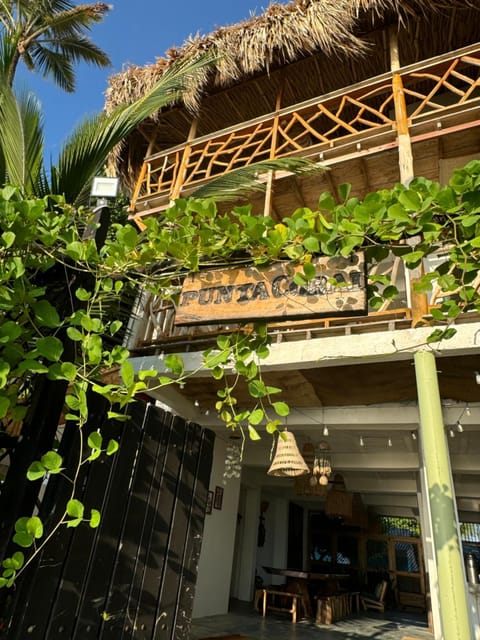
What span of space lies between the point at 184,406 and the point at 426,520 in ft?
10.0

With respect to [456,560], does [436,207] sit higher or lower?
higher

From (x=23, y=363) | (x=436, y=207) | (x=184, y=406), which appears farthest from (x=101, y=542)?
(x=184, y=406)

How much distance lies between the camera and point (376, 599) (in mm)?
9180

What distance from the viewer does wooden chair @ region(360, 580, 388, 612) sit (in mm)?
9000

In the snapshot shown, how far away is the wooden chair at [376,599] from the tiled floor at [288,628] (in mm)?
1723

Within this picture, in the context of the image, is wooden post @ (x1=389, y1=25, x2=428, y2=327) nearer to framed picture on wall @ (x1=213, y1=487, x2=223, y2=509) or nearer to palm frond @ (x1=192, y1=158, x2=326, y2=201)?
palm frond @ (x1=192, y1=158, x2=326, y2=201)

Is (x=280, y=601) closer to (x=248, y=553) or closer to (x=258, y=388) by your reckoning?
(x=248, y=553)

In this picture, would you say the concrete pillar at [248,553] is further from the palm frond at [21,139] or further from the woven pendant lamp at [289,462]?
the palm frond at [21,139]

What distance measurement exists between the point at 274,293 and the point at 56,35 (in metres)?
7.52

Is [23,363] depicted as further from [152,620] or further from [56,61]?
[56,61]

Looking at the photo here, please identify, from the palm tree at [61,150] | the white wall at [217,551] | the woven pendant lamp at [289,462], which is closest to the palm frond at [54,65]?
the palm tree at [61,150]

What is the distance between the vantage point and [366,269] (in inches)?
49.4

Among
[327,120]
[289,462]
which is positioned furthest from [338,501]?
[327,120]

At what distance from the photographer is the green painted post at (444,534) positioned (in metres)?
2.04
